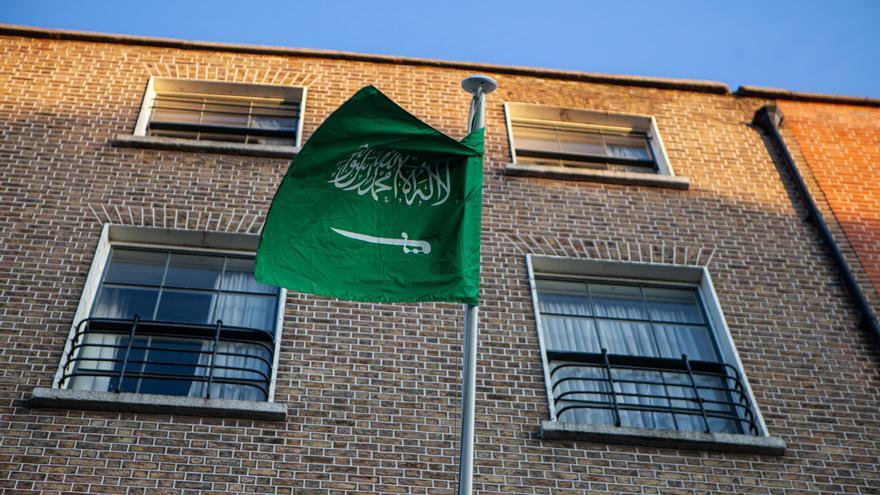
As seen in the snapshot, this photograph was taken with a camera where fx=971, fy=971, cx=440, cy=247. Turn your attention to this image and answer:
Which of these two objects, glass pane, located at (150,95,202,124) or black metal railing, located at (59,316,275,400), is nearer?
black metal railing, located at (59,316,275,400)

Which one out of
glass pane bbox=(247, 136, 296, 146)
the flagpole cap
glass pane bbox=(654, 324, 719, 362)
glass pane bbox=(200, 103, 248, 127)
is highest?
glass pane bbox=(200, 103, 248, 127)

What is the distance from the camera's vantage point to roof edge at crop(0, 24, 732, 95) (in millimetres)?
13461

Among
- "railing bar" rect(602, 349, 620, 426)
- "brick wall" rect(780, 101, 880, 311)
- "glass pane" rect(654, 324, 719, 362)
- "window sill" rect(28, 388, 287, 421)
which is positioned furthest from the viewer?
"brick wall" rect(780, 101, 880, 311)

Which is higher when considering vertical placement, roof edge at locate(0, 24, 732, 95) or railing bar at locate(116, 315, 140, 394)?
roof edge at locate(0, 24, 732, 95)

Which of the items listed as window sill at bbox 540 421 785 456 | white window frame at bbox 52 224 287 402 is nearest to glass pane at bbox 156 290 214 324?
white window frame at bbox 52 224 287 402

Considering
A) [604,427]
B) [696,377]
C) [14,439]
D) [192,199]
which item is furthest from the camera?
[192,199]

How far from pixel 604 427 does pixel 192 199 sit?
17.7ft

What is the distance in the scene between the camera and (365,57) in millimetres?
13945

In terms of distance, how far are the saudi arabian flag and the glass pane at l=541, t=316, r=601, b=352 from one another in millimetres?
3149

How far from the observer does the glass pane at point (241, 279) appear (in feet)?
35.0

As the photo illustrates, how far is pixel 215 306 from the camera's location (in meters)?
10.4

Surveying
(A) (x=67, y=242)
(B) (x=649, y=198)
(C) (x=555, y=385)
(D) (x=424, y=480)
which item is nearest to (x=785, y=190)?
(B) (x=649, y=198)

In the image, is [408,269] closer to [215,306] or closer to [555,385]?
[555,385]

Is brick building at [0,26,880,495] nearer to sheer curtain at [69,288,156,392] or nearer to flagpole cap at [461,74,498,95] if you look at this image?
sheer curtain at [69,288,156,392]
